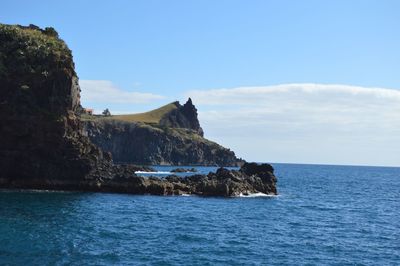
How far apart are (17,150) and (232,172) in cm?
4261

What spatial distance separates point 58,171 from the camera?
84.5 m

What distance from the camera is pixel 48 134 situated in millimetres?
83875

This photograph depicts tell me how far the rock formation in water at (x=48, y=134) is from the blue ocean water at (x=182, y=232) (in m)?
6.50

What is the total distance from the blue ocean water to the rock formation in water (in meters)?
6.50

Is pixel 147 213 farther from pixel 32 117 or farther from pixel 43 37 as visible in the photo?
pixel 43 37

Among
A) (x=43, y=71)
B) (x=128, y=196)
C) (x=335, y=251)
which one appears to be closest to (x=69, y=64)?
(x=43, y=71)

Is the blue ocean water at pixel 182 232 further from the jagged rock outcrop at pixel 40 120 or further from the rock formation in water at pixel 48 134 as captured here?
the jagged rock outcrop at pixel 40 120

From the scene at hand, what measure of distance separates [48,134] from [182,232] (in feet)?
139

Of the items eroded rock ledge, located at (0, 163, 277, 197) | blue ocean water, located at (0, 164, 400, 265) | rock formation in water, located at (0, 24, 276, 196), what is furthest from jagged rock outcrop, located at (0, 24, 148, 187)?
blue ocean water, located at (0, 164, 400, 265)

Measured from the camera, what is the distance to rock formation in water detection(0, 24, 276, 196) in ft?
271

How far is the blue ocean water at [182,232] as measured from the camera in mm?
39438

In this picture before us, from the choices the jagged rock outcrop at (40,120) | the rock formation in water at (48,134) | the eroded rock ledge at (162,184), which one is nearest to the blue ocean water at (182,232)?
the eroded rock ledge at (162,184)

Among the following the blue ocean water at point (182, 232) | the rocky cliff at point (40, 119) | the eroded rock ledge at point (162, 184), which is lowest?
the blue ocean water at point (182, 232)

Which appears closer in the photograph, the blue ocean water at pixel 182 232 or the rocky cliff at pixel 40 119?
the blue ocean water at pixel 182 232
